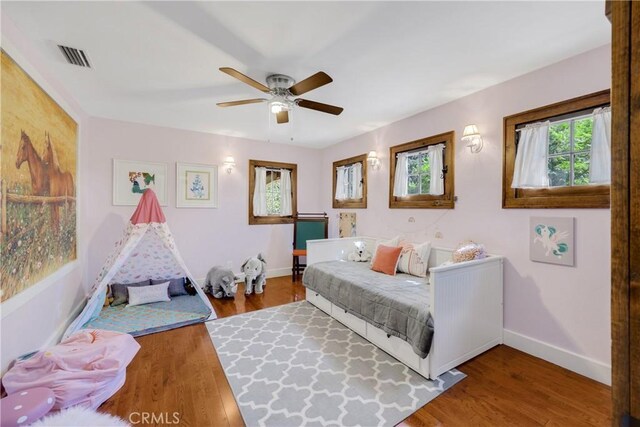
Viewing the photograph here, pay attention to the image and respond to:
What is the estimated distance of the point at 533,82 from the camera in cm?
252

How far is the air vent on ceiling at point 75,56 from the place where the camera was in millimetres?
2200

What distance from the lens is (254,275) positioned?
4.24m

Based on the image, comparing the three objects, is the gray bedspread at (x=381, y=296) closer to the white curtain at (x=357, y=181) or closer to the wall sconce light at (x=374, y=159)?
the white curtain at (x=357, y=181)

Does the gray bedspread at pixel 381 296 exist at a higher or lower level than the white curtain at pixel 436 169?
lower

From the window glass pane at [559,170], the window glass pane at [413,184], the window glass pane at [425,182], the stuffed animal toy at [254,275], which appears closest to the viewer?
the window glass pane at [559,170]

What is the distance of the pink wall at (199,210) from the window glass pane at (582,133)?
4.07m

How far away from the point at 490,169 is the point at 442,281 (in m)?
1.43

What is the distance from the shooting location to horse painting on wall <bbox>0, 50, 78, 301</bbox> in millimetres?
1803

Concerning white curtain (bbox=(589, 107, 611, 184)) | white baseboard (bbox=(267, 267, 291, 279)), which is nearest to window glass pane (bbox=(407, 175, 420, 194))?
white curtain (bbox=(589, 107, 611, 184))

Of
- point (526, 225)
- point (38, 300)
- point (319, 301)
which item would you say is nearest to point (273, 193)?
point (319, 301)

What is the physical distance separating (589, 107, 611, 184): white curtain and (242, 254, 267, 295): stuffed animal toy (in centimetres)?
389

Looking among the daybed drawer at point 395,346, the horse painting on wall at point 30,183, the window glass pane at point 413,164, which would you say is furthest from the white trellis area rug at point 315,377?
the window glass pane at point 413,164

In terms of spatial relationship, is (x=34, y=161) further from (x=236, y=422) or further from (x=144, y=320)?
(x=236, y=422)

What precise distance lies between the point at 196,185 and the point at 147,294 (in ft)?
5.76
